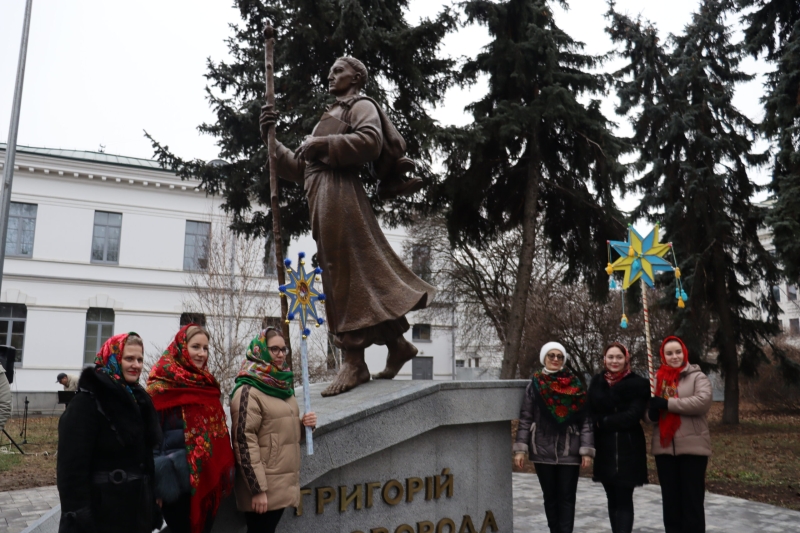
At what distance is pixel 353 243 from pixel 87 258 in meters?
22.7

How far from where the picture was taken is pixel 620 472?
16.6 feet

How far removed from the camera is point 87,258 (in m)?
25.3

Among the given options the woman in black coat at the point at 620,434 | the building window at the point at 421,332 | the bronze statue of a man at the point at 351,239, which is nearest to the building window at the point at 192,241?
the building window at the point at 421,332

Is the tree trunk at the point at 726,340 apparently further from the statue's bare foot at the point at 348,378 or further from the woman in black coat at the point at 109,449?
the woman in black coat at the point at 109,449

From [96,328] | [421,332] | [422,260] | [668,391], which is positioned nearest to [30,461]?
[668,391]

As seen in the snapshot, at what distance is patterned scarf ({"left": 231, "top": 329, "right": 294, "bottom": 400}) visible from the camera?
3963mm

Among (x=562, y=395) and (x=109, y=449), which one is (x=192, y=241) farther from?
(x=109, y=449)

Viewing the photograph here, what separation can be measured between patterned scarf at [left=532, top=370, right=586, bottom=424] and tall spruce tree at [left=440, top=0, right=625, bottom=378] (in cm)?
971

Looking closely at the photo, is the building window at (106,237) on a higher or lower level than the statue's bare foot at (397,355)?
higher

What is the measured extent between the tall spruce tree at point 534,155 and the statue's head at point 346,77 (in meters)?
8.84

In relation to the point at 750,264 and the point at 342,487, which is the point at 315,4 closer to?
the point at 342,487

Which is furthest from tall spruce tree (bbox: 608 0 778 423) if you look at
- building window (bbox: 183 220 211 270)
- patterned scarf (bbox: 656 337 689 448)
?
building window (bbox: 183 220 211 270)

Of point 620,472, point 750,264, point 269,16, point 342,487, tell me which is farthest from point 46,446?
point 750,264

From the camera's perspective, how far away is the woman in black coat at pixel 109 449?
3.07 metres
